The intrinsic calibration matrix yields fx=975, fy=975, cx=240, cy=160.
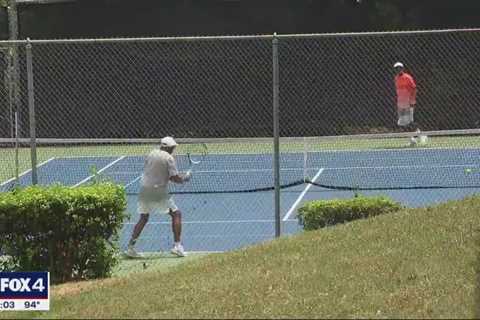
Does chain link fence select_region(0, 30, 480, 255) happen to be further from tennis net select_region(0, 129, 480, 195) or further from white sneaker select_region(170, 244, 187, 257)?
white sneaker select_region(170, 244, 187, 257)

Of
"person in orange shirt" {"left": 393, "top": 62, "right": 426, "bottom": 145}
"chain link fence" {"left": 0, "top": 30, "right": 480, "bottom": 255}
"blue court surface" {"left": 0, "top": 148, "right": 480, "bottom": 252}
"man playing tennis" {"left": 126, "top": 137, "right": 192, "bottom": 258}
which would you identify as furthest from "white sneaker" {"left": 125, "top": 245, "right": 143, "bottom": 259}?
"person in orange shirt" {"left": 393, "top": 62, "right": 426, "bottom": 145}

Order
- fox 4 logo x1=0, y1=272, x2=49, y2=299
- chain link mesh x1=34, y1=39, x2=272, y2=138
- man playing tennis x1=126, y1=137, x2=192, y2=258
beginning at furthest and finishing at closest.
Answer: chain link mesh x1=34, y1=39, x2=272, y2=138 → man playing tennis x1=126, y1=137, x2=192, y2=258 → fox 4 logo x1=0, y1=272, x2=49, y2=299

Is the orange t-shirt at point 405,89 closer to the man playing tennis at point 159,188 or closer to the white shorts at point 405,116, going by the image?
the white shorts at point 405,116

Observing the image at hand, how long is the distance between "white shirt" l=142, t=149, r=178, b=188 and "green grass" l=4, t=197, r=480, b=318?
2577 mm

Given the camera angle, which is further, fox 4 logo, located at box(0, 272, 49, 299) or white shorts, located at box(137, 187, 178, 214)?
white shorts, located at box(137, 187, 178, 214)

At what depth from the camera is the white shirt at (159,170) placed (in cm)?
1136

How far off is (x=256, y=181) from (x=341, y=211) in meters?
7.23

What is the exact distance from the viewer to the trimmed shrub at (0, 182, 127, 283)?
9.15 meters

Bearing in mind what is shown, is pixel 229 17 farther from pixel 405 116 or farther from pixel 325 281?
pixel 325 281

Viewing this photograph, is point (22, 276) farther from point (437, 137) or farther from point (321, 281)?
point (437, 137)

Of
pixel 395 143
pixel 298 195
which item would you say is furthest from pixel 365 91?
pixel 298 195

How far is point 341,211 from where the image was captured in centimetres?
A: 1056

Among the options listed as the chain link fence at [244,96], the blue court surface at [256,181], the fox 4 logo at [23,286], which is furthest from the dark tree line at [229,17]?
the fox 4 logo at [23,286]

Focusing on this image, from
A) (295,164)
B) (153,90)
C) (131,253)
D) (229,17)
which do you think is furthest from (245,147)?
(131,253)
